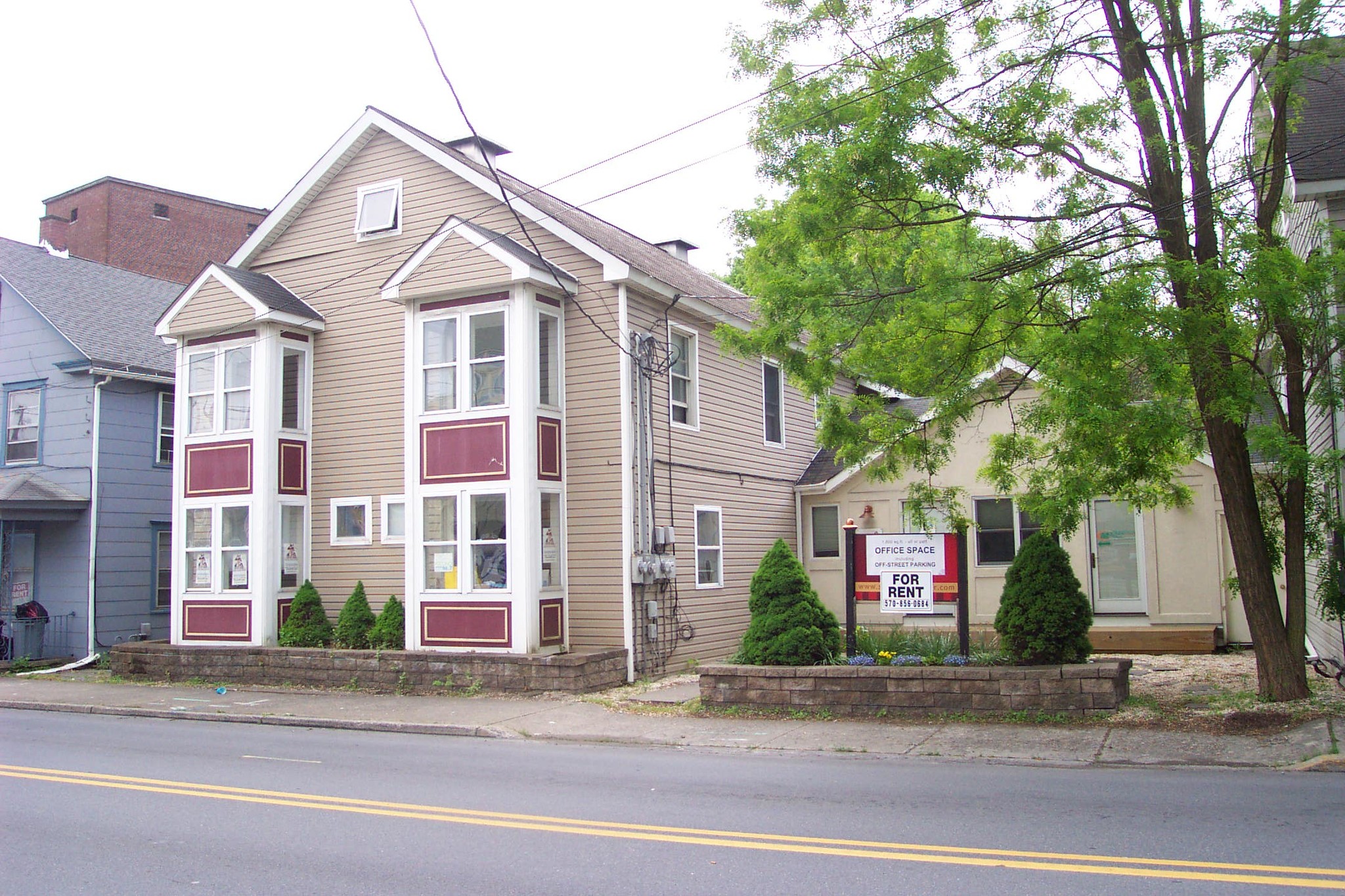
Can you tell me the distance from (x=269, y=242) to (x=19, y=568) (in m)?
9.12

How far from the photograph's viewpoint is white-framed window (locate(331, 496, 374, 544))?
59.6 feet

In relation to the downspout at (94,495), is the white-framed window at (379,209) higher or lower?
higher

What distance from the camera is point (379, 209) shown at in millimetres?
18641

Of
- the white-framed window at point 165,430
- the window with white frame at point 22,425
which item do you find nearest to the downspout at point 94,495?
the white-framed window at point 165,430

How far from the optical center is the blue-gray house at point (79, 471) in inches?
848

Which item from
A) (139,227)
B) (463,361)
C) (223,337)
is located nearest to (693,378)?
(463,361)

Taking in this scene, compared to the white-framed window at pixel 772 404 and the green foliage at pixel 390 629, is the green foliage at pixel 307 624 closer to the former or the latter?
the green foliage at pixel 390 629

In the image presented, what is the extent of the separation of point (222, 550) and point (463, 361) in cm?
575

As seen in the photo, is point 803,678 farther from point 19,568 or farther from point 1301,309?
point 19,568

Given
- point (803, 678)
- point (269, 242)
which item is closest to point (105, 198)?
point (269, 242)

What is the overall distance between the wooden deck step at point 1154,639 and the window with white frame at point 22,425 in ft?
67.5

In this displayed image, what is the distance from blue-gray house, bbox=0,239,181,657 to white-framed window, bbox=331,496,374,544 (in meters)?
6.28

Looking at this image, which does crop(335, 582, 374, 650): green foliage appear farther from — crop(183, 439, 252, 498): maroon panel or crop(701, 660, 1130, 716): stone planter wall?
crop(701, 660, 1130, 716): stone planter wall

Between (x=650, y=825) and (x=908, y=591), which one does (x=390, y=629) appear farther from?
(x=650, y=825)
